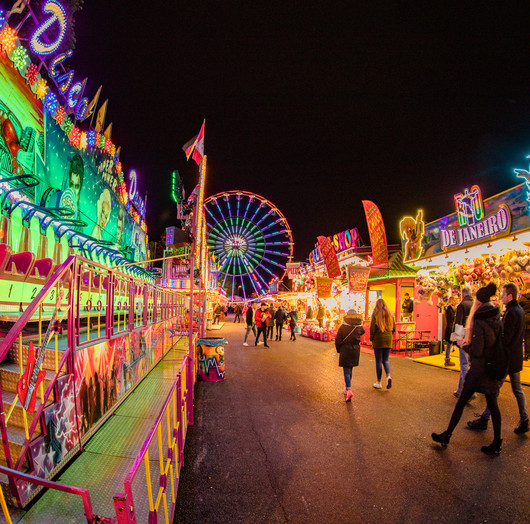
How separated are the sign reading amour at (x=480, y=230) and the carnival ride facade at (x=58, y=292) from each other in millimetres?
8604

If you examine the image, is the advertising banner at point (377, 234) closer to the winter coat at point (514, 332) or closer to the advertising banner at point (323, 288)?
the advertising banner at point (323, 288)

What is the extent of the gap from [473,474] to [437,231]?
10452 mm

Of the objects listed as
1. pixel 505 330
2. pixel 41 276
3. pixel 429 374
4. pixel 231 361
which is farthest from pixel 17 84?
pixel 429 374

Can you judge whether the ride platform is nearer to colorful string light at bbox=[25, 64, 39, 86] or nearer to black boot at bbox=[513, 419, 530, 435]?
black boot at bbox=[513, 419, 530, 435]

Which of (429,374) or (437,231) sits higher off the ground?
(437,231)

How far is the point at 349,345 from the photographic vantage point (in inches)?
219

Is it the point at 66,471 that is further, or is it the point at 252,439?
the point at 252,439

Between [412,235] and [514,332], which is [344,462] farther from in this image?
[412,235]

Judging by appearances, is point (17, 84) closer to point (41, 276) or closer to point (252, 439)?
point (41, 276)

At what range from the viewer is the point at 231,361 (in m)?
9.51

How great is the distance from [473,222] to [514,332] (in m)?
7.01

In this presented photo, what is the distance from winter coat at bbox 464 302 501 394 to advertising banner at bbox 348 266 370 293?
29.0 ft

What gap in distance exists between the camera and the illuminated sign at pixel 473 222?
8.67 meters

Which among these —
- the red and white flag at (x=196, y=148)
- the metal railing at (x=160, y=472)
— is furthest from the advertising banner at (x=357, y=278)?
the metal railing at (x=160, y=472)
